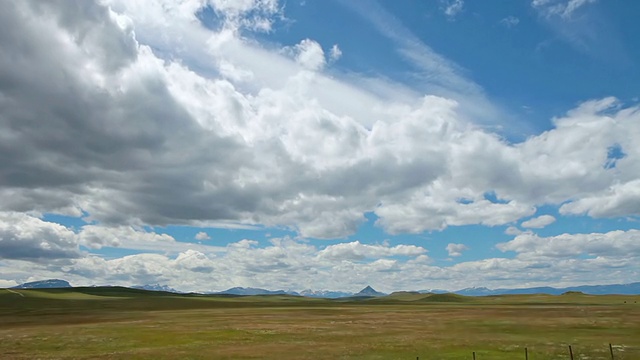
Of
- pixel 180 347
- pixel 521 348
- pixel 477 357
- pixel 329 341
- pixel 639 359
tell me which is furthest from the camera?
pixel 329 341

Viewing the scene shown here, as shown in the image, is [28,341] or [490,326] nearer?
[28,341]

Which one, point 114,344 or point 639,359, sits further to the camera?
point 114,344

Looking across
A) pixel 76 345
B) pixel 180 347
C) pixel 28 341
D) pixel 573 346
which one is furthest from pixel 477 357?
pixel 28 341

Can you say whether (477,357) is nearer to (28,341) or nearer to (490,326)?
(490,326)

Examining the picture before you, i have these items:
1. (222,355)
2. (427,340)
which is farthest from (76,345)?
(427,340)

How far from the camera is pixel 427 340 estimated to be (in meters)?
69.4

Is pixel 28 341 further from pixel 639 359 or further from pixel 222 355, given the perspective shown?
pixel 639 359

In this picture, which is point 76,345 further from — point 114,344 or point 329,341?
point 329,341

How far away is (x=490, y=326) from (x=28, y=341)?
7983 cm

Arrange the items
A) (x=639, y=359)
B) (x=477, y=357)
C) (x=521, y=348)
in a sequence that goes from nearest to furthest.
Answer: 1. (x=639, y=359)
2. (x=477, y=357)
3. (x=521, y=348)

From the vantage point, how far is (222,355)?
57.0 meters

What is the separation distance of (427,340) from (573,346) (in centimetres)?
1899

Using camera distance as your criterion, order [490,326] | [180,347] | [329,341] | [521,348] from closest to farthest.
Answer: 1. [521,348]
2. [180,347]
3. [329,341]
4. [490,326]

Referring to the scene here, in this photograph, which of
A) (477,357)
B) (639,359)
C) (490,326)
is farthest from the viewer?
(490,326)
